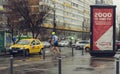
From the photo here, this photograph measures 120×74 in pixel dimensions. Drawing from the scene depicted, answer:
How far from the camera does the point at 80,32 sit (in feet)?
477

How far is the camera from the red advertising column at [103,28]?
27.5m

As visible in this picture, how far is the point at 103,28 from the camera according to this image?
27.5 metres

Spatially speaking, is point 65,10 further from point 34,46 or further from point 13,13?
point 34,46

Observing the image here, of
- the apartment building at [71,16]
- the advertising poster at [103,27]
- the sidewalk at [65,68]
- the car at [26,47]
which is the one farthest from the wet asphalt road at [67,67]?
the apartment building at [71,16]

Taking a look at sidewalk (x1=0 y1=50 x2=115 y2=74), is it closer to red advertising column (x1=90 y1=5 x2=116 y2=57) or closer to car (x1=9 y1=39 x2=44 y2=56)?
red advertising column (x1=90 y1=5 x2=116 y2=57)

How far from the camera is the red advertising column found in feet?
90.2

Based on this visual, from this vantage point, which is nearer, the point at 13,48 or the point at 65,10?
the point at 13,48

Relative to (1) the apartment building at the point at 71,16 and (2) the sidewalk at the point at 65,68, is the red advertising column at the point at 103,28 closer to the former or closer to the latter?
(2) the sidewalk at the point at 65,68

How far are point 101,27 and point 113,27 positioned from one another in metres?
0.91

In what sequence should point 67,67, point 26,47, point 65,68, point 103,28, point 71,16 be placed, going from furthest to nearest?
point 71,16
point 26,47
point 103,28
point 67,67
point 65,68

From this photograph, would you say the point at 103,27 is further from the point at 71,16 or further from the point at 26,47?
the point at 71,16

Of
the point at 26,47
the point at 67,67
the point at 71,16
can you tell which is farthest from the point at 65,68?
the point at 71,16

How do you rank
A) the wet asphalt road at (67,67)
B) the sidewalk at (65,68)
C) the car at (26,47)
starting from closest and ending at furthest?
the sidewalk at (65,68) < the wet asphalt road at (67,67) < the car at (26,47)

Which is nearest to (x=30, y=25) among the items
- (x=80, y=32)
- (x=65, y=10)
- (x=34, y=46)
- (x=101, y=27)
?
(x=34, y=46)
